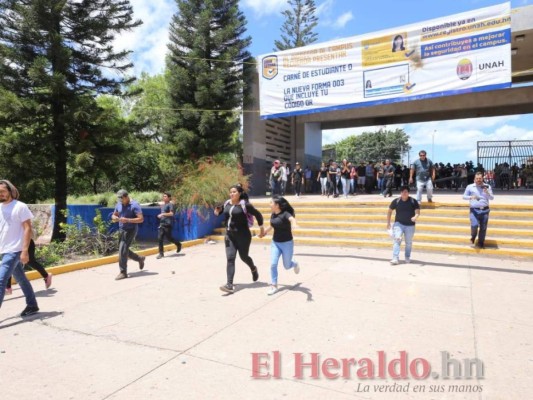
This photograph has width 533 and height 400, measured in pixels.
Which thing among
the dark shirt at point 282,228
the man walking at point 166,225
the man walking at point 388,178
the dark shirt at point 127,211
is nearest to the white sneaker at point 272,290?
the dark shirt at point 282,228

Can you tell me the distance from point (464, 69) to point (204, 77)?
34.9 feet

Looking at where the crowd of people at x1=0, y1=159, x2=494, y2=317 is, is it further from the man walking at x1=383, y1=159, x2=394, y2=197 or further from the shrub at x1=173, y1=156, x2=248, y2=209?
the man walking at x1=383, y1=159, x2=394, y2=197

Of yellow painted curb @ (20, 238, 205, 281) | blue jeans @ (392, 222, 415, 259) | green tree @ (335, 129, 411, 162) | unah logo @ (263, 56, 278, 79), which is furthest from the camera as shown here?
green tree @ (335, 129, 411, 162)

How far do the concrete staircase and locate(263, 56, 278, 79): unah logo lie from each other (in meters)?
6.34

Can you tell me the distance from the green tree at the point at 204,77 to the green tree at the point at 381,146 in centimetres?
→ 4254

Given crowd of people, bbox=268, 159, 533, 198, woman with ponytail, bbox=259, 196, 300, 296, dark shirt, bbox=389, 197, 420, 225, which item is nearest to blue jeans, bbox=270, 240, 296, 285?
woman with ponytail, bbox=259, 196, 300, 296

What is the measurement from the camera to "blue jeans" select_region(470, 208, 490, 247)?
7.75 m

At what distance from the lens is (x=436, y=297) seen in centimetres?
516

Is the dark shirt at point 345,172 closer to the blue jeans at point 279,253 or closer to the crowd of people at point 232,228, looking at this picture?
the crowd of people at point 232,228

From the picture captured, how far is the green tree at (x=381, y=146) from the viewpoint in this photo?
59.4 metres

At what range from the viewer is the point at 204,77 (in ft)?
54.4

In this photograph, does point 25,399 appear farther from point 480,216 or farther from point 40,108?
point 40,108

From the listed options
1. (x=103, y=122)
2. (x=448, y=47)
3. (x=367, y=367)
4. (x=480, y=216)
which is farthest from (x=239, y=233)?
(x=448, y=47)

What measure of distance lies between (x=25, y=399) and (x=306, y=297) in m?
3.46
